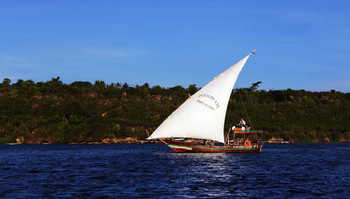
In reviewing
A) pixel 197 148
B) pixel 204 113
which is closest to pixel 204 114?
pixel 204 113

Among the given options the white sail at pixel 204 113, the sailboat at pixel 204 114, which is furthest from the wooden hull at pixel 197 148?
the white sail at pixel 204 113

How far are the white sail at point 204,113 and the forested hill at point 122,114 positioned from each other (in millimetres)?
56893

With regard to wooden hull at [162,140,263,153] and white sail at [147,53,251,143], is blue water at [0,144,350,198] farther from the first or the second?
wooden hull at [162,140,263,153]

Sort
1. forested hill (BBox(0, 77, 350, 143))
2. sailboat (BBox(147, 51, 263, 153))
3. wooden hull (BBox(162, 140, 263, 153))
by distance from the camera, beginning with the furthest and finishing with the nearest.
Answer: forested hill (BBox(0, 77, 350, 143)), wooden hull (BBox(162, 140, 263, 153)), sailboat (BBox(147, 51, 263, 153))

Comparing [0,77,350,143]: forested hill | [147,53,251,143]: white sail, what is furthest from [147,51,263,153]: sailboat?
[0,77,350,143]: forested hill

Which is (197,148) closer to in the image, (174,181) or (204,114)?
(204,114)

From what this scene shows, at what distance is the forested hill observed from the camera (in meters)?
111

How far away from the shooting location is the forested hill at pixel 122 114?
364 feet

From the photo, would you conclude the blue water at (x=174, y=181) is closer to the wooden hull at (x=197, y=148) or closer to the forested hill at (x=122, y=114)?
the wooden hull at (x=197, y=148)

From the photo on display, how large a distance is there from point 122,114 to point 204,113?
71314 mm

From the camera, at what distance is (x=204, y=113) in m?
58.7

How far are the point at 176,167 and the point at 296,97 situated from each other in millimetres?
135971

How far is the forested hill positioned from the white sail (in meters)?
56.9

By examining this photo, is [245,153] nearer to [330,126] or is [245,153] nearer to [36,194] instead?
[36,194]
